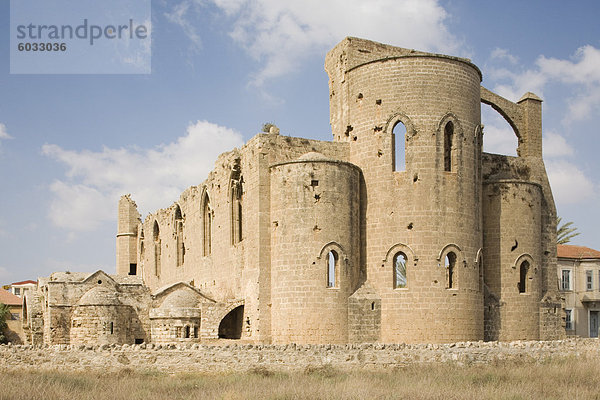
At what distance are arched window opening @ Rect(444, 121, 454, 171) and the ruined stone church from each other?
1.4 inches

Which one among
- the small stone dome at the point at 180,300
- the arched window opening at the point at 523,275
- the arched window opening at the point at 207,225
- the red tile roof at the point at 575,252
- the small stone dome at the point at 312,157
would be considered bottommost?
the small stone dome at the point at 180,300

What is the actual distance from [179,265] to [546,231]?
16.7 meters

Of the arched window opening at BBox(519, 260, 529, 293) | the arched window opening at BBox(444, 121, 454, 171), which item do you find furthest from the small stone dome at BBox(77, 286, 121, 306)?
the arched window opening at BBox(519, 260, 529, 293)

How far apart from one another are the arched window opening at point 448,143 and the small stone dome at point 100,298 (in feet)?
40.4

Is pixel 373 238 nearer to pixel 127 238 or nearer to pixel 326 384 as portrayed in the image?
pixel 326 384

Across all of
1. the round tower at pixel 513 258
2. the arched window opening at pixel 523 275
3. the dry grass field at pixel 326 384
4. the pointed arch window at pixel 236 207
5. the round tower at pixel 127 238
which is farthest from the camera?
the round tower at pixel 127 238

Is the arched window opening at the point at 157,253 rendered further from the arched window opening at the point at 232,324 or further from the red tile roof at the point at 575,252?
the red tile roof at the point at 575,252

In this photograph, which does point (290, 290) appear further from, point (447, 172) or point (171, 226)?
point (171, 226)

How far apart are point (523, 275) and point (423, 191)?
5282 mm

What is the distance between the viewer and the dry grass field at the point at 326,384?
1379 centimetres

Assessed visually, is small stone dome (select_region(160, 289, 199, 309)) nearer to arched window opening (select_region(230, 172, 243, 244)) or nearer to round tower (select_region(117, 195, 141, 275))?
arched window opening (select_region(230, 172, 243, 244))

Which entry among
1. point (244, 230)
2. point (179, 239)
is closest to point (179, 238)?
point (179, 239)

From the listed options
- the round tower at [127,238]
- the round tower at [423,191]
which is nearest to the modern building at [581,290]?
the round tower at [423,191]

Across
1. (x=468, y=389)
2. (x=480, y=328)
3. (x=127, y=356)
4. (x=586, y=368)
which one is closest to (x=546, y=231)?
(x=480, y=328)
